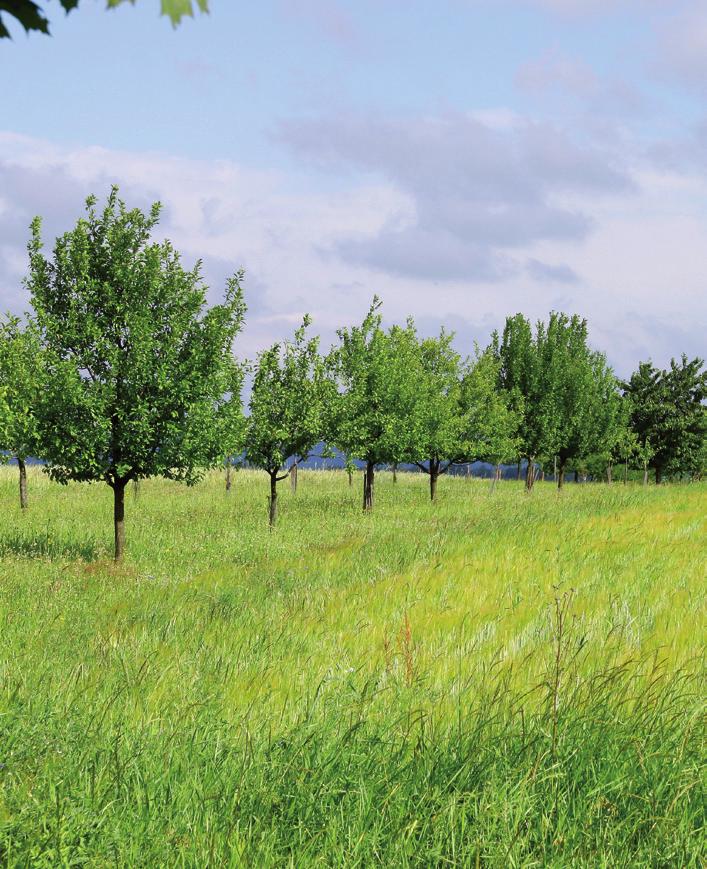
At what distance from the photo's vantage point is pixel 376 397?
2761 cm

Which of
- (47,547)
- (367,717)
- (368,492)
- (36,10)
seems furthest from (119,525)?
(36,10)

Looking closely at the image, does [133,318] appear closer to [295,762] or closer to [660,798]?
[295,762]

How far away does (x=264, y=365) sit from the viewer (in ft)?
76.1

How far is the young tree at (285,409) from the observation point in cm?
2261

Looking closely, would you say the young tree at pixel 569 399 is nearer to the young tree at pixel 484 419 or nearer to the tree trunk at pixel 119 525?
the young tree at pixel 484 419

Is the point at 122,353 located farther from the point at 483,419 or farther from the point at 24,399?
the point at 483,419

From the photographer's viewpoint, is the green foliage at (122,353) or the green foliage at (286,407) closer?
the green foliage at (122,353)

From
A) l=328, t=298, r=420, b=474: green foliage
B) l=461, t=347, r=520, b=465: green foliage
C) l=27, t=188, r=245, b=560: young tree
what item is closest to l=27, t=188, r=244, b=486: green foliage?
l=27, t=188, r=245, b=560: young tree

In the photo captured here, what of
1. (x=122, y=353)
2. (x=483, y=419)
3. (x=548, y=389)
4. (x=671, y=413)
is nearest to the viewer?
(x=122, y=353)

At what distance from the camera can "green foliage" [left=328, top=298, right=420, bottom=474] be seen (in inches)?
1055

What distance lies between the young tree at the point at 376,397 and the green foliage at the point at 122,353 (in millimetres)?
10885

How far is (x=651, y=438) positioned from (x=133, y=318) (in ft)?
146

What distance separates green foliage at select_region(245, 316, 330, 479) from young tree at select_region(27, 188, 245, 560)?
7.01 meters

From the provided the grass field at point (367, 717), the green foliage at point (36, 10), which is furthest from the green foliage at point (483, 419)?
the green foliage at point (36, 10)
